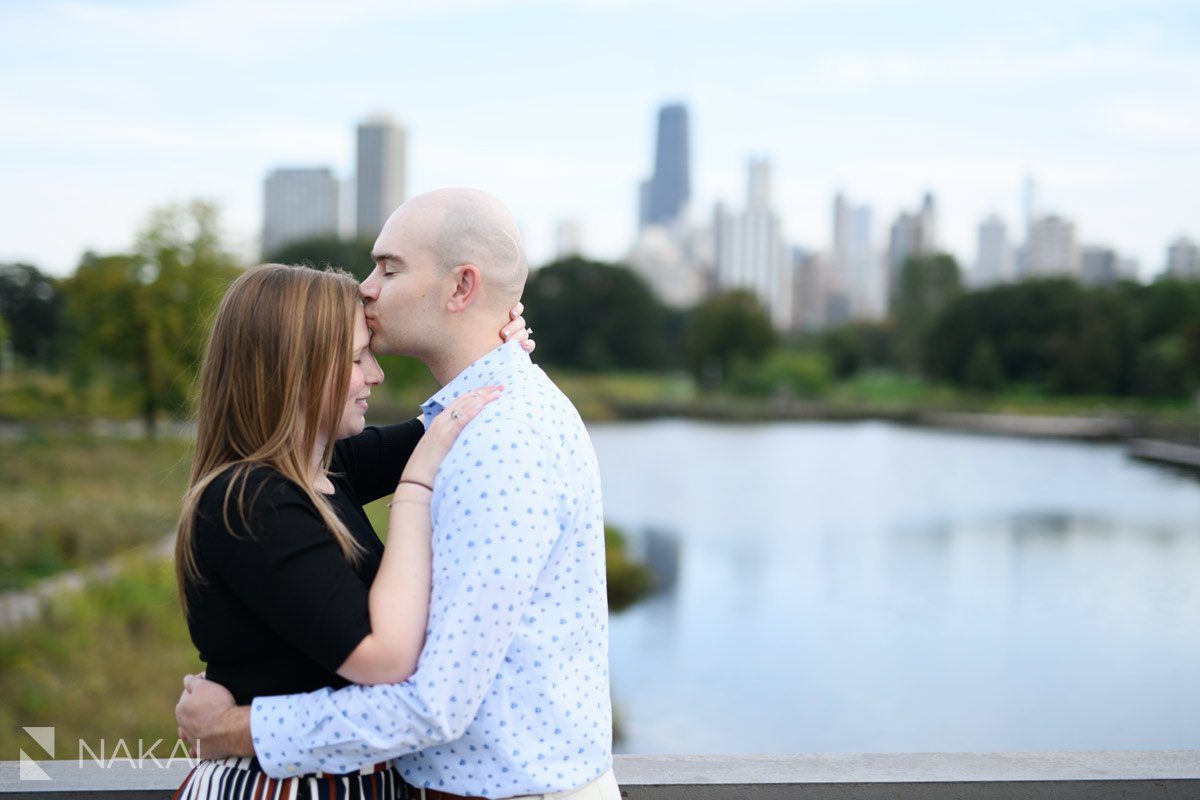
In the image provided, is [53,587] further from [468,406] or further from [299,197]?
[299,197]

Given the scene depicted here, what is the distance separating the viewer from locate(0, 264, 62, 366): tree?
64.1 feet

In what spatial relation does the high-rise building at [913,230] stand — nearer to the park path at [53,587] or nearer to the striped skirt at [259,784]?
the park path at [53,587]

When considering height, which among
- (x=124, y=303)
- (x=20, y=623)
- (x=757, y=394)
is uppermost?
(x=124, y=303)

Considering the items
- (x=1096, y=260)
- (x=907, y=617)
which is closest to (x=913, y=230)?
(x=1096, y=260)

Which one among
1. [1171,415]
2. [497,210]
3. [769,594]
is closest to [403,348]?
[497,210]

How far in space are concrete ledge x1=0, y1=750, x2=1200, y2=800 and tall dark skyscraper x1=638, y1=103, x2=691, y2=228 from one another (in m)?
174

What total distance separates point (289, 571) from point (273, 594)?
34 millimetres

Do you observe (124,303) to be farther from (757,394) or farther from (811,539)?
(757,394)

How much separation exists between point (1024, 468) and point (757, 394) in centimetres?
2925

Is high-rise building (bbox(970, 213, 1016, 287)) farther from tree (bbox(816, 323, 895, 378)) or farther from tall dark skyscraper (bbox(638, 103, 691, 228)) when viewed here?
tall dark skyscraper (bbox(638, 103, 691, 228))

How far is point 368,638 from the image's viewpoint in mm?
1353

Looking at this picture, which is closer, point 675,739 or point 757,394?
point 675,739

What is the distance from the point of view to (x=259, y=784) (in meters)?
1.47

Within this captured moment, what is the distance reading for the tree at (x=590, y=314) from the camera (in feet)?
203
